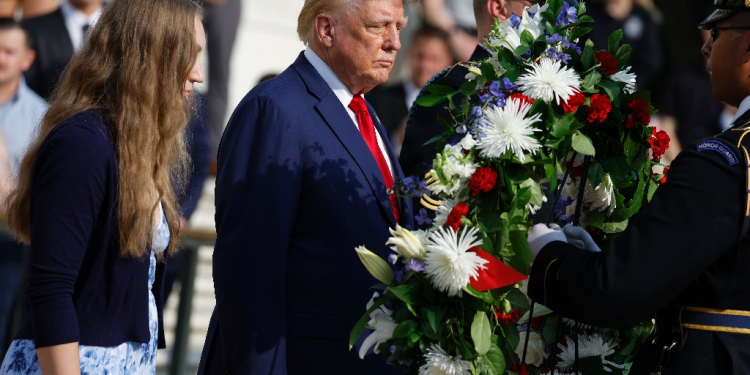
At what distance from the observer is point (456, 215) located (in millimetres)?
2018

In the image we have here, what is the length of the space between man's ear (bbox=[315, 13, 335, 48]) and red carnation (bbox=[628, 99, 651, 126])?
94 centimetres

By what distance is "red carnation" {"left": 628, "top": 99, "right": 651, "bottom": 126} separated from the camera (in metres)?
2.26

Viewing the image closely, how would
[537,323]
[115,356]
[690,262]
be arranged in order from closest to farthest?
[690,262] → [115,356] → [537,323]

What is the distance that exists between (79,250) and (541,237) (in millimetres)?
1179

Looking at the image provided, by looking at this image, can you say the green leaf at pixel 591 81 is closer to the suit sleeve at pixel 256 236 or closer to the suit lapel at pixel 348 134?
the suit lapel at pixel 348 134

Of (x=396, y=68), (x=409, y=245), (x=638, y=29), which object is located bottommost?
(x=638, y=29)

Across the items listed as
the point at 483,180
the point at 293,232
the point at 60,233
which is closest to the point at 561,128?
the point at 483,180

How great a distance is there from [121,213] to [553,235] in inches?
44.7

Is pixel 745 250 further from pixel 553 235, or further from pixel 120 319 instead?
pixel 120 319

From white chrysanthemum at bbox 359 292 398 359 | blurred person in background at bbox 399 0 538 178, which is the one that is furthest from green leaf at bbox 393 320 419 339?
blurred person in background at bbox 399 0 538 178

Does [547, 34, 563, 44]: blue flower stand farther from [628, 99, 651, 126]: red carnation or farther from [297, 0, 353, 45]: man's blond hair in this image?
[297, 0, 353, 45]: man's blond hair

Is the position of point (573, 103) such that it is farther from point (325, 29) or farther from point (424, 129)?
point (424, 129)

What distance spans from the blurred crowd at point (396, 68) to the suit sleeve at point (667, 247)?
1.15m

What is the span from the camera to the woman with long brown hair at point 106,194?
2.02 m
